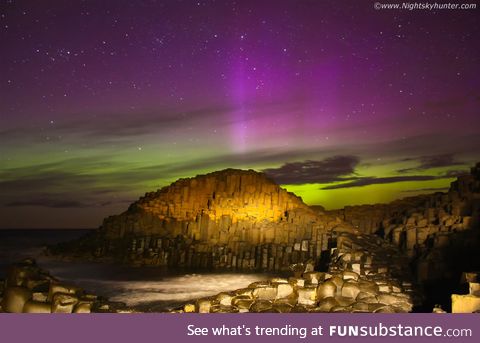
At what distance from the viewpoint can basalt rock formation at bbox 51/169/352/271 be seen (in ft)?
73.0

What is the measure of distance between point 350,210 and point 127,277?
42.3ft

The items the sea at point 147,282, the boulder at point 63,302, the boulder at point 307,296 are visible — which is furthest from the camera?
the sea at point 147,282

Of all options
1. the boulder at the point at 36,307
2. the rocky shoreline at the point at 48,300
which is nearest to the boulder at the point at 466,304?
the rocky shoreline at the point at 48,300

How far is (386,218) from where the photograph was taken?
23672mm

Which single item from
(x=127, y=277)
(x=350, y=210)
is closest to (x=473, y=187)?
(x=350, y=210)

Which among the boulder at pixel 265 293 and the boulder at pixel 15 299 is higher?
the boulder at pixel 265 293

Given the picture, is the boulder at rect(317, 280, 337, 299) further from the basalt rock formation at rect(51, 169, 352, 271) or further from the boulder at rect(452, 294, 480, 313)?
the basalt rock formation at rect(51, 169, 352, 271)

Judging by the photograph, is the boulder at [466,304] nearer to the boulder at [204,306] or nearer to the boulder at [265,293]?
the boulder at [265,293]

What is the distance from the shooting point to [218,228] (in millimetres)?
24547

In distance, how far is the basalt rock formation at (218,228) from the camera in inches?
876

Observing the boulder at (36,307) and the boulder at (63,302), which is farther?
the boulder at (36,307)

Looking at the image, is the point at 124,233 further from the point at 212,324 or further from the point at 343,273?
the point at 212,324

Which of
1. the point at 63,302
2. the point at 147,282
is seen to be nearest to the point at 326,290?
the point at 63,302

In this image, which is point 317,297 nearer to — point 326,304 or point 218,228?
point 326,304
